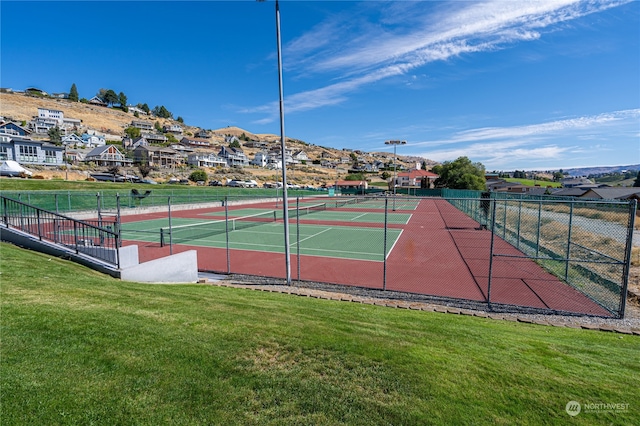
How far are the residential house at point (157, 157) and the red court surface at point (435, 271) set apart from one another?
304ft

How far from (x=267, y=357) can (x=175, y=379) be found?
3.82 feet

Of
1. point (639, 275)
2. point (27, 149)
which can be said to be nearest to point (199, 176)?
point (27, 149)

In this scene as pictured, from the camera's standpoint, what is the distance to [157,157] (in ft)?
336

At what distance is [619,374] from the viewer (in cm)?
443

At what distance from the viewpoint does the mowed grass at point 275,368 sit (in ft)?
10.6

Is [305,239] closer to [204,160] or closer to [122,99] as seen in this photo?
[204,160]

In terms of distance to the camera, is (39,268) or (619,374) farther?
(39,268)

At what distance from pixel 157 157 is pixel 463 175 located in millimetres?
94845

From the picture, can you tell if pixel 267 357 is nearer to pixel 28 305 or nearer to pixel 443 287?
pixel 28 305

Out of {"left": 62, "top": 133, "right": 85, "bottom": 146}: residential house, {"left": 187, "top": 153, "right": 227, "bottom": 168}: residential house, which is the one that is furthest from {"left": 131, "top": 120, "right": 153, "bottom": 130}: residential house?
{"left": 187, "top": 153, "right": 227, "bottom": 168}: residential house

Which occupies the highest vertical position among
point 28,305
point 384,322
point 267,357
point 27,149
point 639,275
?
Answer: point 27,149

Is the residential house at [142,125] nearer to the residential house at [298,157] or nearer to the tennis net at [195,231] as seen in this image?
the residential house at [298,157]

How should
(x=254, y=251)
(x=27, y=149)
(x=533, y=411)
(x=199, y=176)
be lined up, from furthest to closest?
(x=199, y=176) → (x=27, y=149) → (x=254, y=251) → (x=533, y=411)

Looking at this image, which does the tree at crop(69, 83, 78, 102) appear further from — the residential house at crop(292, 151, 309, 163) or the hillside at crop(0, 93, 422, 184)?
the residential house at crop(292, 151, 309, 163)
